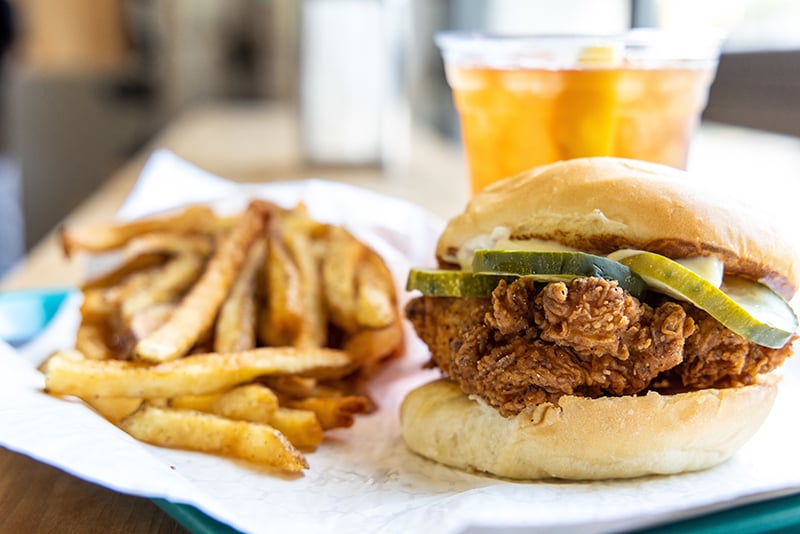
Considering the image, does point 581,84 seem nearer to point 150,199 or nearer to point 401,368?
point 401,368

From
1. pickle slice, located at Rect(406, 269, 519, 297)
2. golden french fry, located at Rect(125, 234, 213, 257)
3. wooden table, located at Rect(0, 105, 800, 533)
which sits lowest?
wooden table, located at Rect(0, 105, 800, 533)

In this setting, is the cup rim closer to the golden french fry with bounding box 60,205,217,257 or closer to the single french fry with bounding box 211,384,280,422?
the golden french fry with bounding box 60,205,217,257

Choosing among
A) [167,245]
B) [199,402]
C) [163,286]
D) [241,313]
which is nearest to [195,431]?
[199,402]

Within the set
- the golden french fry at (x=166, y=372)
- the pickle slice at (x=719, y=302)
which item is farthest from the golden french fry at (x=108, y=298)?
the pickle slice at (x=719, y=302)

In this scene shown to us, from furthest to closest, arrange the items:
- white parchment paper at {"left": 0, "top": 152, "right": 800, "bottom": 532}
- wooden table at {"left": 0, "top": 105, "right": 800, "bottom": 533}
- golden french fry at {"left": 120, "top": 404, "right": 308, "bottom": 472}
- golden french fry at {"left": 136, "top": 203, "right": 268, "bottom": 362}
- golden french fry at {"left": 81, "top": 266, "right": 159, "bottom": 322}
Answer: golden french fry at {"left": 81, "top": 266, "right": 159, "bottom": 322} < golden french fry at {"left": 136, "top": 203, "right": 268, "bottom": 362} < golden french fry at {"left": 120, "top": 404, "right": 308, "bottom": 472} < wooden table at {"left": 0, "top": 105, "right": 800, "bottom": 533} < white parchment paper at {"left": 0, "top": 152, "right": 800, "bottom": 532}

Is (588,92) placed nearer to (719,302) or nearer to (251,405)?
(719,302)

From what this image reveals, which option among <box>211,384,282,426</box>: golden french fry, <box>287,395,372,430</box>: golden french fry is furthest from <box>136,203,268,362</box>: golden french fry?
<box>287,395,372,430</box>: golden french fry

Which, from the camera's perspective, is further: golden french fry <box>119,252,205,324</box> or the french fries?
golden french fry <box>119,252,205,324</box>

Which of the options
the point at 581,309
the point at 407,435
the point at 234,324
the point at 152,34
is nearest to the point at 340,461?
the point at 407,435
